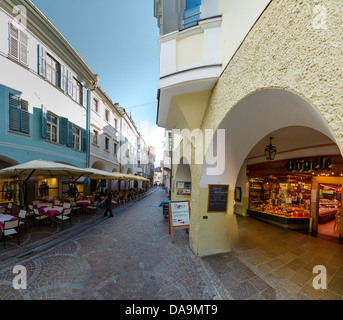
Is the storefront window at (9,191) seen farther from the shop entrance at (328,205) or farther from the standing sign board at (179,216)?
the shop entrance at (328,205)

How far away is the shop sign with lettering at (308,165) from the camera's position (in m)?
5.86

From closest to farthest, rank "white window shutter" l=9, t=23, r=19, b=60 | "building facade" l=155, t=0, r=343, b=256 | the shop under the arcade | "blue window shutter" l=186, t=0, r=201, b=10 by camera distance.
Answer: "building facade" l=155, t=0, r=343, b=256, "blue window shutter" l=186, t=0, r=201, b=10, the shop under the arcade, "white window shutter" l=9, t=23, r=19, b=60

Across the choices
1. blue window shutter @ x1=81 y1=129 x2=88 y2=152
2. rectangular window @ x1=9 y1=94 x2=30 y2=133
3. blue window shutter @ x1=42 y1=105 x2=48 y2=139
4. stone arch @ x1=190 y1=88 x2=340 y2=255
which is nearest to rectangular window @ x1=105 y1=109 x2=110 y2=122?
blue window shutter @ x1=81 y1=129 x2=88 y2=152

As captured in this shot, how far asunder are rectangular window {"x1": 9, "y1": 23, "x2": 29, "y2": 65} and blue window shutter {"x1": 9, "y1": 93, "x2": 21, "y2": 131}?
2056mm

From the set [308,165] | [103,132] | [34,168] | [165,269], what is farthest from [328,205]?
[103,132]

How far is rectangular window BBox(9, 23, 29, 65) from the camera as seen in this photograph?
25.0ft

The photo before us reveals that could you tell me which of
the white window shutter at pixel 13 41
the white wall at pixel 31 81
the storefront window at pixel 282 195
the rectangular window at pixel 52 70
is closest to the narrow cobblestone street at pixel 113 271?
the storefront window at pixel 282 195

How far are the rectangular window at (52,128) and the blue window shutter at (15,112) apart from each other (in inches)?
79.4

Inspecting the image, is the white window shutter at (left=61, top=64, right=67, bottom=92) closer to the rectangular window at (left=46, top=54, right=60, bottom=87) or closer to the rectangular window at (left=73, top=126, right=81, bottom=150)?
the rectangular window at (left=46, top=54, right=60, bottom=87)

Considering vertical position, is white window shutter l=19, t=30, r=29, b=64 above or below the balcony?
above

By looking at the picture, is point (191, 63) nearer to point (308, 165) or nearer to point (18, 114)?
point (308, 165)

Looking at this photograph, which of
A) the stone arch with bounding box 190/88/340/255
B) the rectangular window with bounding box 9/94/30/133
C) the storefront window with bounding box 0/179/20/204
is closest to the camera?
the stone arch with bounding box 190/88/340/255

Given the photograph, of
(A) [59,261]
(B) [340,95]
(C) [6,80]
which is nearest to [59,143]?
(C) [6,80]

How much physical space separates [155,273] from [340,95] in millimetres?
4520
